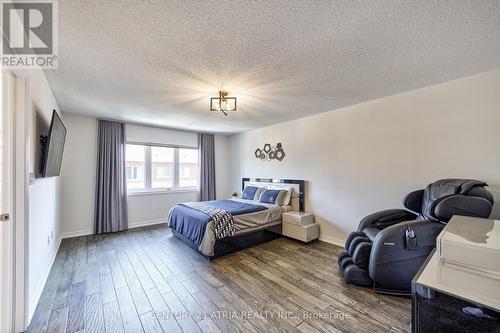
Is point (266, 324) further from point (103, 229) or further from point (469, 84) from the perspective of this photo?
point (103, 229)

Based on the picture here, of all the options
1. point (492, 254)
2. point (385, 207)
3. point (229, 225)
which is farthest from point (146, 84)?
point (385, 207)

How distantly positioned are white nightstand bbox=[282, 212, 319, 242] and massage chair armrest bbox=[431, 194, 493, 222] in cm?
199

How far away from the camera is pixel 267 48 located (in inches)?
70.3

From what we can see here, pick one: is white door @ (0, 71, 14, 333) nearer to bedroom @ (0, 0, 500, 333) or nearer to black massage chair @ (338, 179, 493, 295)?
bedroom @ (0, 0, 500, 333)

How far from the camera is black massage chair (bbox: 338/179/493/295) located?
1.88 m

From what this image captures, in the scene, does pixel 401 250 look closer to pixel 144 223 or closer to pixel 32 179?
pixel 32 179

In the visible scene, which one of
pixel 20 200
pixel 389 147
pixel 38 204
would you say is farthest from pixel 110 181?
pixel 389 147

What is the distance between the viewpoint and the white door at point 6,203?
5.16 ft

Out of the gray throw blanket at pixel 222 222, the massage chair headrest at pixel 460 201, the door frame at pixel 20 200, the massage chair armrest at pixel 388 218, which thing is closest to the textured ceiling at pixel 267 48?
the door frame at pixel 20 200

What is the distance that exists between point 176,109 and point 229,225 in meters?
2.18

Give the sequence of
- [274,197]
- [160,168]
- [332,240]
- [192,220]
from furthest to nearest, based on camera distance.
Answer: [160,168] < [274,197] < [332,240] < [192,220]

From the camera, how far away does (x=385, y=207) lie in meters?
3.00

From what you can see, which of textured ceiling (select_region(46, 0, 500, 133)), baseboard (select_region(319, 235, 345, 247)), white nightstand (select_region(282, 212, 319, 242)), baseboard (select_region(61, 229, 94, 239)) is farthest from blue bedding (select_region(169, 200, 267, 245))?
textured ceiling (select_region(46, 0, 500, 133))

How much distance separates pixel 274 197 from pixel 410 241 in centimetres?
243
